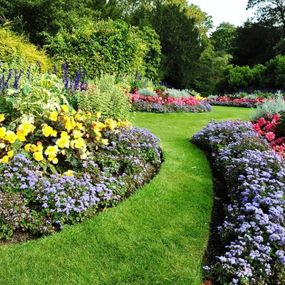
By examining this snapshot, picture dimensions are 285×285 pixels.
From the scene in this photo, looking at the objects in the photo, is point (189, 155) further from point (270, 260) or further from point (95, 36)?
point (95, 36)

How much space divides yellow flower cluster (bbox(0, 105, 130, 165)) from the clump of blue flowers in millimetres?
146

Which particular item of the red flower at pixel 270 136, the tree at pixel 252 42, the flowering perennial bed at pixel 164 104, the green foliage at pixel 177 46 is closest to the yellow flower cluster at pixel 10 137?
the red flower at pixel 270 136

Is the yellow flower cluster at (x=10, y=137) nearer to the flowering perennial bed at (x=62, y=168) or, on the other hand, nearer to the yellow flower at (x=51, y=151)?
the flowering perennial bed at (x=62, y=168)

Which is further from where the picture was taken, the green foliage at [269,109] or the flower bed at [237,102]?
the flower bed at [237,102]

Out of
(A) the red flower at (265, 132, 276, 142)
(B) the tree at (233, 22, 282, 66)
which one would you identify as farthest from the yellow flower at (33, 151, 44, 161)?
(B) the tree at (233, 22, 282, 66)

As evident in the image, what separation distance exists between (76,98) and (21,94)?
170 centimetres

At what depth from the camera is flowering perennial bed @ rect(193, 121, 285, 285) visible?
10.2ft

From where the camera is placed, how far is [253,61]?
121 ft

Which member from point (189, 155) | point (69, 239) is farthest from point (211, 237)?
point (189, 155)

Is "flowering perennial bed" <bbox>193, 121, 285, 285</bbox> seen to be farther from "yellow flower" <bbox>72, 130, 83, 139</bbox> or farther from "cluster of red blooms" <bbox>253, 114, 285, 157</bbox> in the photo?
"yellow flower" <bbox>72, 130, 83, 139</bbox>

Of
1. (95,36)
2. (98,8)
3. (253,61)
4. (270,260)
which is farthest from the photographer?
(253,61)

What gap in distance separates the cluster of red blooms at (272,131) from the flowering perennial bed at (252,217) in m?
0.38

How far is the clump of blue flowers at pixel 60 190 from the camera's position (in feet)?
11.8

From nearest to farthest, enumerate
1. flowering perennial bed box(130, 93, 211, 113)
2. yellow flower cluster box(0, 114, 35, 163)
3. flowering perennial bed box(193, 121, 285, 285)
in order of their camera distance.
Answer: flowering perennial bed box(193, 121, 285, 285) < yellow flower cluster box(0, 114, 35, 163) < flowering perennial bed box(130, 93, 211, 113)
